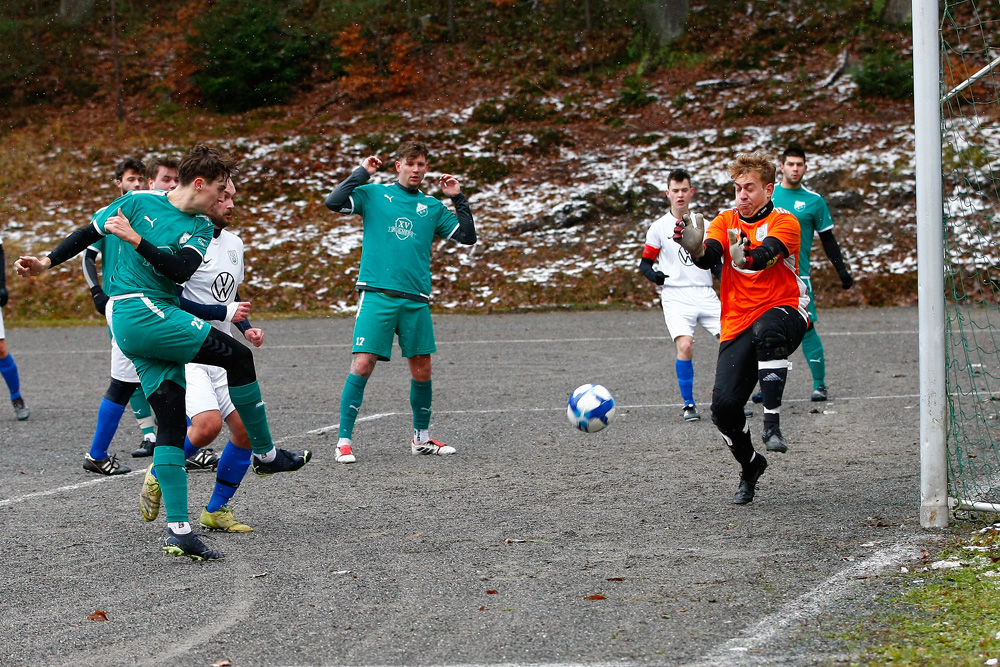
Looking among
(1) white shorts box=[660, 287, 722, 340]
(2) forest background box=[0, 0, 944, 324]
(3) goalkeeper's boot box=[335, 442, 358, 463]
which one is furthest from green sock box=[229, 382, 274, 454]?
(2) forest background box=[0, 0, 944, 324]

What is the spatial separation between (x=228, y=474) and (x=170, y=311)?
1.02 m

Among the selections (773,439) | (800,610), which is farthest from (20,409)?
(800,610)

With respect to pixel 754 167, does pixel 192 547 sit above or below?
below

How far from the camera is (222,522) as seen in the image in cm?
585

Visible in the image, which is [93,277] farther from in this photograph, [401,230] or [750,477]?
[750,477]

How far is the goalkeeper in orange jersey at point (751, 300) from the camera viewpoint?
20.2ft

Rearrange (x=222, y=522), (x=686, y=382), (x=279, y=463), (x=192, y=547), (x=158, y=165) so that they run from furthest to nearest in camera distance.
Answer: (x=686, y=382) < (x=158, y=165) < (x=279, y=463) < (x=222, y=522) < (x=192, y=547)

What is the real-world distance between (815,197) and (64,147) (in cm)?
2322

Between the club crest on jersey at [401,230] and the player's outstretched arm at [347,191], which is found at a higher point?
the player's outstretched arm at [347,191]

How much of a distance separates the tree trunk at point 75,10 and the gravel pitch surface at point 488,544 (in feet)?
95.9

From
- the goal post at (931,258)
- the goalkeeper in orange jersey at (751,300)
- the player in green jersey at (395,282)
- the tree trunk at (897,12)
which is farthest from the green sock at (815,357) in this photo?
the tree trunk at (897,12)

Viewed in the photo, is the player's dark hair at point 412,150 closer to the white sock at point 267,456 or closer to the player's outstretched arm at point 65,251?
the player's outstretched arm at point 65,251

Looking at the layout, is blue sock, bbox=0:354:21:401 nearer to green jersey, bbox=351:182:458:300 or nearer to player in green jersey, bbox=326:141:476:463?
player in green jersey, bbox=326:141:476:463

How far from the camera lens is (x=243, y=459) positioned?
19.4 ft
